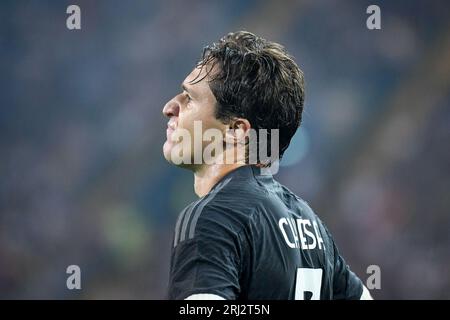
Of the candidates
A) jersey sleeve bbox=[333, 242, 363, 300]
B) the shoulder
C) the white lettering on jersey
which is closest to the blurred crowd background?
jersey sleeve bbox=[333, 242, 363, 300]

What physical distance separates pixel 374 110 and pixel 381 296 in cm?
160

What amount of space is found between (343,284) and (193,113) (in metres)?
0.72

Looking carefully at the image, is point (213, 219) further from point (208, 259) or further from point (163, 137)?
point (163, 137)

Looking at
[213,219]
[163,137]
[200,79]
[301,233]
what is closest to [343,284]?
[301,233]

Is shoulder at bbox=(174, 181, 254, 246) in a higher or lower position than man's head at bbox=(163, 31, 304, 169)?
lower

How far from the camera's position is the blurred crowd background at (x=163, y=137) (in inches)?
217

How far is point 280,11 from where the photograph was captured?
6082mm

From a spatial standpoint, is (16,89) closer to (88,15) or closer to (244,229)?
(88,15)

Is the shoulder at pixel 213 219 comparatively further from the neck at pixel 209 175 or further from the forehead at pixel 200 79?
the forehead at pixel 200 79

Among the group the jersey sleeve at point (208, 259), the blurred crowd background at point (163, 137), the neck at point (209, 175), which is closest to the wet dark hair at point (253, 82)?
the neck at point (209, 175)

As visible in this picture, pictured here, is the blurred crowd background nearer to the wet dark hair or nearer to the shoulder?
the wet dark hair

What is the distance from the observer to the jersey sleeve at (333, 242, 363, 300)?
7.14 ft

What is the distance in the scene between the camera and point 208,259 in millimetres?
1680

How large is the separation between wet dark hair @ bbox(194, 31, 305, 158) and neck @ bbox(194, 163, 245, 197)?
144 millimetres
